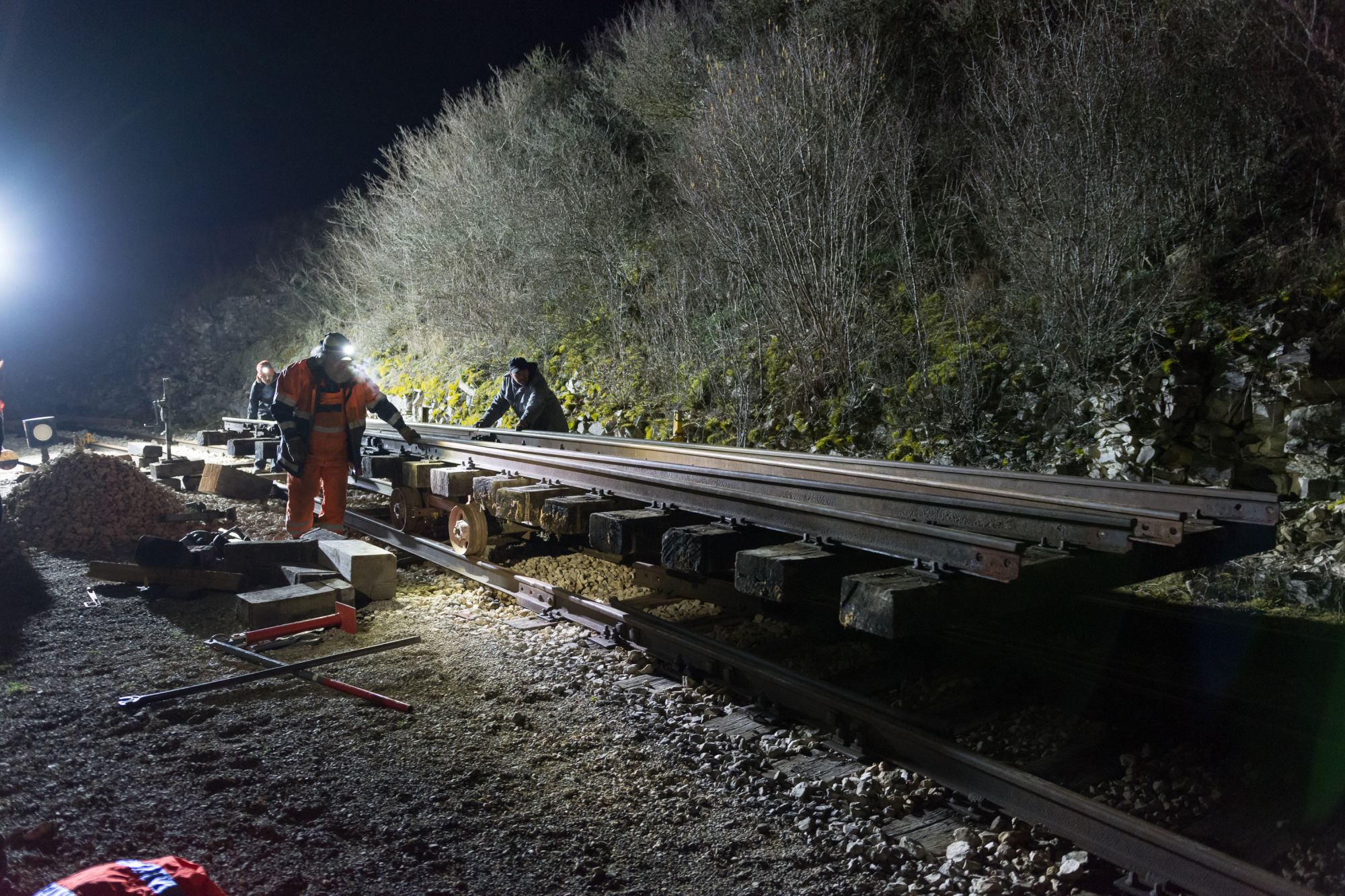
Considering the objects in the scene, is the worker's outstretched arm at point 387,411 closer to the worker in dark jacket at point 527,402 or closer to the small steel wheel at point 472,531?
the small steel wheel at point 472,531

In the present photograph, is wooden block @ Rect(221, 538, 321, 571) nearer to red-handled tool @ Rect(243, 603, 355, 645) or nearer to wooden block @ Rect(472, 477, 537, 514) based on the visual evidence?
red-handled tool @ Rect(243, 603, 355, 645)

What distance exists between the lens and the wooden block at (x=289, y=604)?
5727mm

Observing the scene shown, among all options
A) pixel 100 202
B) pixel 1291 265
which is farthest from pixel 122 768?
pixel 100 202

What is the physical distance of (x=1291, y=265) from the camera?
7570 millimetres

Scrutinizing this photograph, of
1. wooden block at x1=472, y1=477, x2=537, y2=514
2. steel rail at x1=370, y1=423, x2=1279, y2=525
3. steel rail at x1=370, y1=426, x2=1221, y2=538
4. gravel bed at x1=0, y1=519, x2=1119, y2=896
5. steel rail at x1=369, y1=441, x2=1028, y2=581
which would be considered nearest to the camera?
gravel bed at x1=0, y1=519, x2=1119, y2=896

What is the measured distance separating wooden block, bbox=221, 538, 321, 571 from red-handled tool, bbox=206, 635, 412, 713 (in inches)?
62.0

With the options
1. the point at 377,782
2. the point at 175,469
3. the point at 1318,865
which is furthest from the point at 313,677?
the point at 175,469

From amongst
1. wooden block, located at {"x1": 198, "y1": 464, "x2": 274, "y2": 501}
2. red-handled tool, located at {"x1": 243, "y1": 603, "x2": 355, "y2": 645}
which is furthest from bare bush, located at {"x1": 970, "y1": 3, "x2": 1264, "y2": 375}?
wooden block, located at {"x1": 198, "y1": 464, "x2": 274, "y2": 501}

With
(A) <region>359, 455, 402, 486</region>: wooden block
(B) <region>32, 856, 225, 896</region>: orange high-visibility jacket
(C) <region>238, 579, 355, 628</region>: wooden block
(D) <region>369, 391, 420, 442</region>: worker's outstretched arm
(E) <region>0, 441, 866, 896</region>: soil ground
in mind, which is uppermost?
(D) <region>369, 391, 420, 442</region>: worker's outstretched arm

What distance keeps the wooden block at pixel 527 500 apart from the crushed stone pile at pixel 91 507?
5.26m

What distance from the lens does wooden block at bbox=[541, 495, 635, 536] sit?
521cm

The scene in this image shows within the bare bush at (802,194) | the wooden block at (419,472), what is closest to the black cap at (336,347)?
the wooden block at (419,472)

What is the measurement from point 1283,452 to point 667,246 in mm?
10035

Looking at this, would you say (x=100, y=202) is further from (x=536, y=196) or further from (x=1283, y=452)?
(x=1283, y=452)
